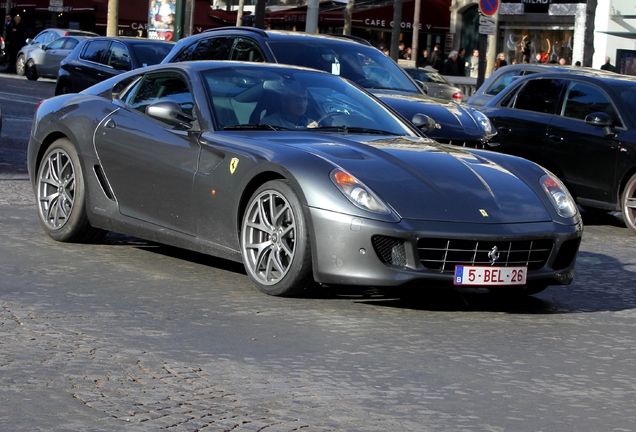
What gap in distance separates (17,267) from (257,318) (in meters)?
2.01

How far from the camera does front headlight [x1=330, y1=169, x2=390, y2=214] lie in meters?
6.93

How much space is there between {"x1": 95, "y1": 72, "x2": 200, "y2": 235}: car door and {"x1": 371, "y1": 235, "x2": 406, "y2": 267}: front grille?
4.75 feet

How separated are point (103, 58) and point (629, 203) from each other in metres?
14.7

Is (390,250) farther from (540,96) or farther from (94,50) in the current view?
(94,50)

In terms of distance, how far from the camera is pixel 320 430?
4.62 meters

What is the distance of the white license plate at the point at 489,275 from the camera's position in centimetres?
696

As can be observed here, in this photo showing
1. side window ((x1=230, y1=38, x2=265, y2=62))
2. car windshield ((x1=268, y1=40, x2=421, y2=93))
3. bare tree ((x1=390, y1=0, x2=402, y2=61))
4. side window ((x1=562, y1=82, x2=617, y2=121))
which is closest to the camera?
side window ((x1=562, y1=82, x2=617, y2=121))

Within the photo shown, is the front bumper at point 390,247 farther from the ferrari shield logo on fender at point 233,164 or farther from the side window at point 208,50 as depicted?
the side window at point 208,50

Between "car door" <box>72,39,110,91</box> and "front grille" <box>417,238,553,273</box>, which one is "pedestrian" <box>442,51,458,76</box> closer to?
"car door" <box>72,39,110,91</box>

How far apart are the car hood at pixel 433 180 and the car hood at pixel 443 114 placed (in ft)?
15.0

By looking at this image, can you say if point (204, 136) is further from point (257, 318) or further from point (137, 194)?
point (257, 318)

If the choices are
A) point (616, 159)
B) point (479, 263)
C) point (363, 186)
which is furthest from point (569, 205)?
point (616, 159)

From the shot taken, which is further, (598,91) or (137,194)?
(598,91)

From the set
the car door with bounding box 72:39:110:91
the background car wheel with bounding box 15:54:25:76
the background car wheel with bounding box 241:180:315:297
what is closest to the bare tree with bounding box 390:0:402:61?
the background car wheel with bounding box 15:54:25:76
